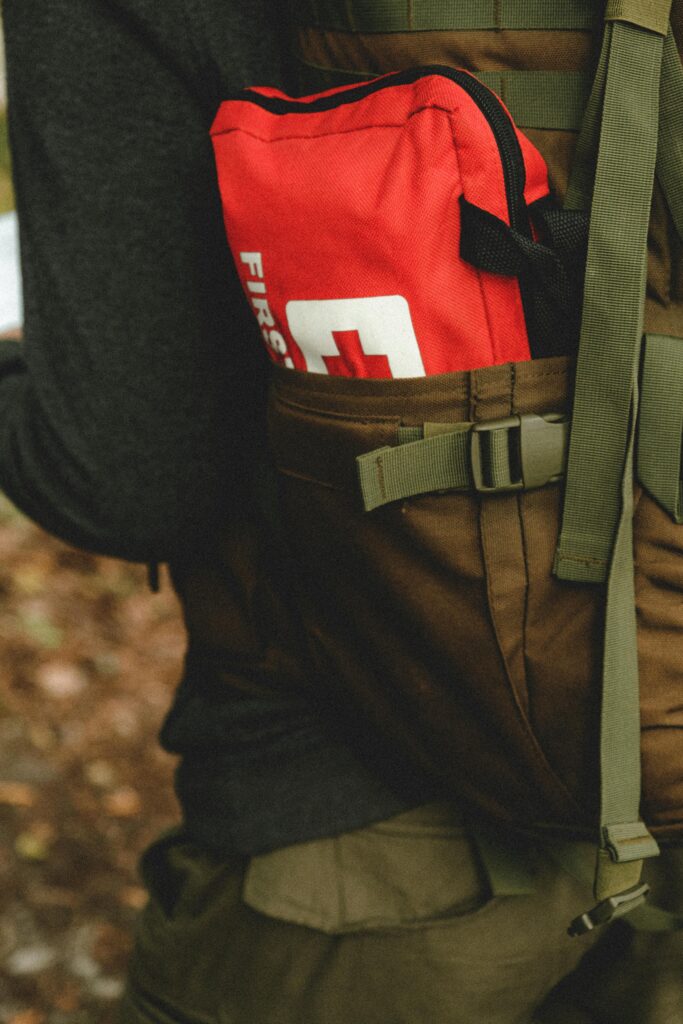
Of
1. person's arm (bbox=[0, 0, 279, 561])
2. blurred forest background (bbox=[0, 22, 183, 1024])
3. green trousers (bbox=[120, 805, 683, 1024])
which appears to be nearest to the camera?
person's arm (bbox=[0, 0, 279, 561])

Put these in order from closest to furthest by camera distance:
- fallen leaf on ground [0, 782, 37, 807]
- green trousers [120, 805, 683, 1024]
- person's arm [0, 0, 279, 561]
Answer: person's arm [0, 0, 279, 561], green trousers [120, 805, 683, 1024], fallen leaf on ground [0, 782, 37, 807]

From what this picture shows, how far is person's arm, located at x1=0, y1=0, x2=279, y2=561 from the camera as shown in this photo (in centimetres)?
98

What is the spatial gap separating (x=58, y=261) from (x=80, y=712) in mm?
2068

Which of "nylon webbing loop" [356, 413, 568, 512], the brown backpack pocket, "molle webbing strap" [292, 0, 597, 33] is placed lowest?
the brown backpack pocket

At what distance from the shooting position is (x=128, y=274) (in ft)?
3.47

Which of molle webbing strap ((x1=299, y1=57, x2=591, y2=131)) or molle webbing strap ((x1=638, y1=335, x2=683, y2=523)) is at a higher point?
molle webbing strap ((x1=299, y1=57, x2=591, y2=131))

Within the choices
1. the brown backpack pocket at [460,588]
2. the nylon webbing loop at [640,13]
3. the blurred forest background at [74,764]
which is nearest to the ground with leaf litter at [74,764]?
the blurred forest background at [74,764]

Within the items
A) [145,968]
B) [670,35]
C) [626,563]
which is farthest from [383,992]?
[670,35]

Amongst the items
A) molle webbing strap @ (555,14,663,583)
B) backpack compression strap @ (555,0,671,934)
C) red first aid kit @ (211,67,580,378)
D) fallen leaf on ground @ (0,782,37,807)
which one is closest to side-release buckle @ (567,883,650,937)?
backpack compression strap @ (555,0,671,934)

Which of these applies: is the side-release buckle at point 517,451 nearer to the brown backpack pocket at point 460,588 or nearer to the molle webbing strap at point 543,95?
the brown backpack pocket at point 460,588

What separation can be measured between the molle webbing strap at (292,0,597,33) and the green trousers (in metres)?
0.89

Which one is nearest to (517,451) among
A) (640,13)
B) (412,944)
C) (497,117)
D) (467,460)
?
(467,460)

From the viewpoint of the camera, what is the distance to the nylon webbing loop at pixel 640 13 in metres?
0.85

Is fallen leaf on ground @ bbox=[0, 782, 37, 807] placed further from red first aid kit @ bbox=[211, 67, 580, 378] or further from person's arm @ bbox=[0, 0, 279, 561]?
red first aid kit @ bbox=[211, 67, 580, 378]
